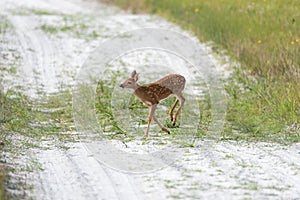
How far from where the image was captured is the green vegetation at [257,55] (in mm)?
8102

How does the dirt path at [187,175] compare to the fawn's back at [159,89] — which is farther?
the fawn's back at [159,89]

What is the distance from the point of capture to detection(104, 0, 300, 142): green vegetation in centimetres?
810

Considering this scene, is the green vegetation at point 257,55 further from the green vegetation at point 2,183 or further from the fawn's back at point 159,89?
the green vegetation at point 2,183

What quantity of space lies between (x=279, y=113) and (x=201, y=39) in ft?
15.3

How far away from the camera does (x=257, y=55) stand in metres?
10.4

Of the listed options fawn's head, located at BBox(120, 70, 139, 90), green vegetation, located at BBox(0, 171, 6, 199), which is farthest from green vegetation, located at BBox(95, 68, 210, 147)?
green vegetation, located at BBox(0, 171, 6, 199)

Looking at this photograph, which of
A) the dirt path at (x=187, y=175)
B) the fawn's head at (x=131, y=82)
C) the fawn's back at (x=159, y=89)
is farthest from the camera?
the fawn's back at (x=159, y=89)

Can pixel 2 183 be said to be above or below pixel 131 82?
below

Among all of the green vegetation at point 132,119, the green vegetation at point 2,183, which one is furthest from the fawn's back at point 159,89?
the green vegetation at point 2,183

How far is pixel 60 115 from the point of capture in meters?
8.64

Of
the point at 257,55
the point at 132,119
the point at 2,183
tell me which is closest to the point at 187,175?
the point at 2,183

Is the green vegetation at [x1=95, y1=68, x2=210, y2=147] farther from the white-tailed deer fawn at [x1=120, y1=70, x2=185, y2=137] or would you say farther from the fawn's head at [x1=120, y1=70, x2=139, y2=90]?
the fawn's head at [x1=120, y1=70, x2=139, y2=90]

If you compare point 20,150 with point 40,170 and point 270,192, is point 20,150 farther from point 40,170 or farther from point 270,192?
point 270,192

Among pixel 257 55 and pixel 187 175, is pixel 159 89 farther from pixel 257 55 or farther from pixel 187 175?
pixel 257 55
